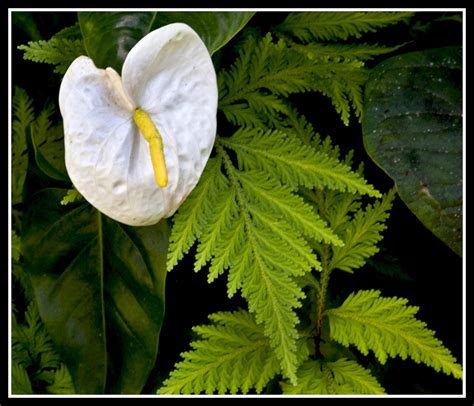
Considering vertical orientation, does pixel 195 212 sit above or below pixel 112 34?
below

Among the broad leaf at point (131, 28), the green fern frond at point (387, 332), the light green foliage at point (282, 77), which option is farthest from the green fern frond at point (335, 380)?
the broad leaf at point (131, 28)

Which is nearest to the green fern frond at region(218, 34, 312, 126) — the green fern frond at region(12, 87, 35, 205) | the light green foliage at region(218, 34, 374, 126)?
the light green foliage at region(218, 34, 374, 126)

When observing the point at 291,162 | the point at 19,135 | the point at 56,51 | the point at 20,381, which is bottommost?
the point at 20,381

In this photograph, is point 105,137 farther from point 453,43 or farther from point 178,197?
point 453,43

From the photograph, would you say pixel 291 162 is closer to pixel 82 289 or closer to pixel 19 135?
pixel 82 289

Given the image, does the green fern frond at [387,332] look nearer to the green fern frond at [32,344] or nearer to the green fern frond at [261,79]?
the green fern frond at [261,79]

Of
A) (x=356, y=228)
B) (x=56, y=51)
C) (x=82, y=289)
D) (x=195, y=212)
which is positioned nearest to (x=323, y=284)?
(x=356, y=228)
